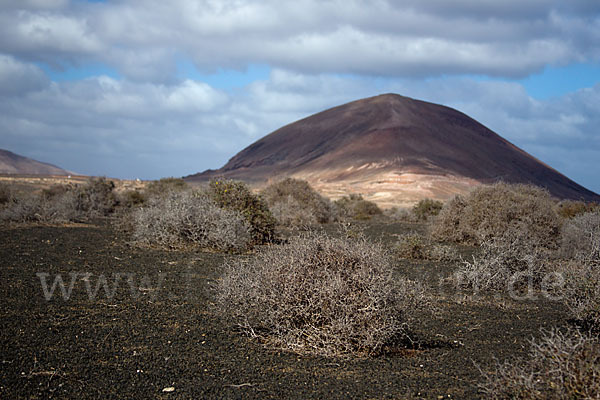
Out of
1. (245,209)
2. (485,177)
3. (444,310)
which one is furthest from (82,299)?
(485,177)

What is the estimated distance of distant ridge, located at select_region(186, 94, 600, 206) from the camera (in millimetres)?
52688

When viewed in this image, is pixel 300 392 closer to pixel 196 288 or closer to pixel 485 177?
pixel 196 288

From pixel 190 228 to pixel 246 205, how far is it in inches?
92.2

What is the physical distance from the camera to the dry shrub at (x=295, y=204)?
2030cm

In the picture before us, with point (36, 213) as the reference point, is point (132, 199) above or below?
above

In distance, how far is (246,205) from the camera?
48.0 ft

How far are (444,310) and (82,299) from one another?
17.1 feet

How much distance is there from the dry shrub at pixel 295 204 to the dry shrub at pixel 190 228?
698cm

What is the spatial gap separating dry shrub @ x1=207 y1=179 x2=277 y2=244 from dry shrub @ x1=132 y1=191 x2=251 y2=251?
0.98 m

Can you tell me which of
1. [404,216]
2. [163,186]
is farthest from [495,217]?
[163,186]

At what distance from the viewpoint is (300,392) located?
14.2ft

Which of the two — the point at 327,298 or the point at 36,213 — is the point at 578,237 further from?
the point at 36,213

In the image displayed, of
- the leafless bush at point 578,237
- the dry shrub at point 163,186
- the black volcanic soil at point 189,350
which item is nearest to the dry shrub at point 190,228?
the black volcanic soil at point 189,350

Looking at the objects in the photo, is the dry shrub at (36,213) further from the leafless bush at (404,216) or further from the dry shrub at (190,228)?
the leafless bush at (404,216)
